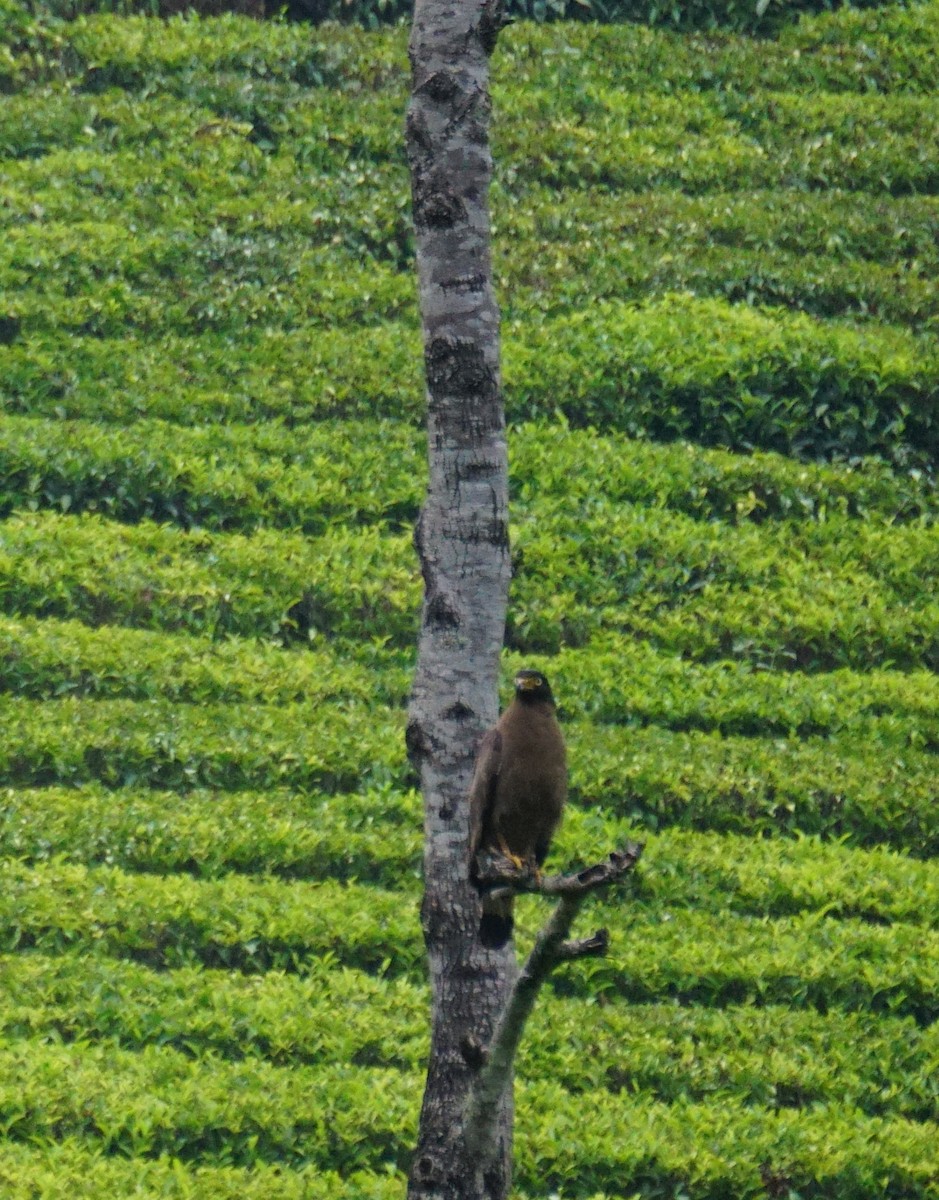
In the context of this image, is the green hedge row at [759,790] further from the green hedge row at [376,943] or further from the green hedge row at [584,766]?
the green hedge row at [376,943]

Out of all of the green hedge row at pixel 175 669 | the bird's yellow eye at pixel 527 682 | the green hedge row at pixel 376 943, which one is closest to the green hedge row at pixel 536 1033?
the green hedge row at pixel 376 943

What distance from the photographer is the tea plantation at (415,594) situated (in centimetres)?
719

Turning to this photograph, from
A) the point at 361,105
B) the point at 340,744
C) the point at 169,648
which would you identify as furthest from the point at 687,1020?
the point at 361,105

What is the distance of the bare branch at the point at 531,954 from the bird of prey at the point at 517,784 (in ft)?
0.78

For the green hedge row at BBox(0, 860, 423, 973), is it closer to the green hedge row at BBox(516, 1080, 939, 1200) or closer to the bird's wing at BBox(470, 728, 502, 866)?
the green hedge row at BBox(516, 1080, 939, 1200)

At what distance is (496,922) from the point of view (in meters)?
5.15

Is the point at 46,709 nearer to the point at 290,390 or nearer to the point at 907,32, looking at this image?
the point at 290,390

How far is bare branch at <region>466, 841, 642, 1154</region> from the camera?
4.04 metres

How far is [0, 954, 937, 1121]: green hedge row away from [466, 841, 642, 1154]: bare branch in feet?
8.10

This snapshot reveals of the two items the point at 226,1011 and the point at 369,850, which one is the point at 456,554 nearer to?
the point at 226,1011

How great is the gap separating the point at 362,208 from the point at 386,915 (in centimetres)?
768

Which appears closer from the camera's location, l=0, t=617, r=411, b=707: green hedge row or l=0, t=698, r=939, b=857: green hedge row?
l=0, t=698, r=939, b=857: green hedge row

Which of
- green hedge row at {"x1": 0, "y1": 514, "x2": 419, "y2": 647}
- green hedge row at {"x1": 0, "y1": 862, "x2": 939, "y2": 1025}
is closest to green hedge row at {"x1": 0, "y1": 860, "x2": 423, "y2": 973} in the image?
green hedge row at {"x1": 0, "y1": 862, "x2": 939, "y2": 1025}

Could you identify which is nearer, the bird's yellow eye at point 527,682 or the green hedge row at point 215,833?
the bird's yellow eye at point 527,682
